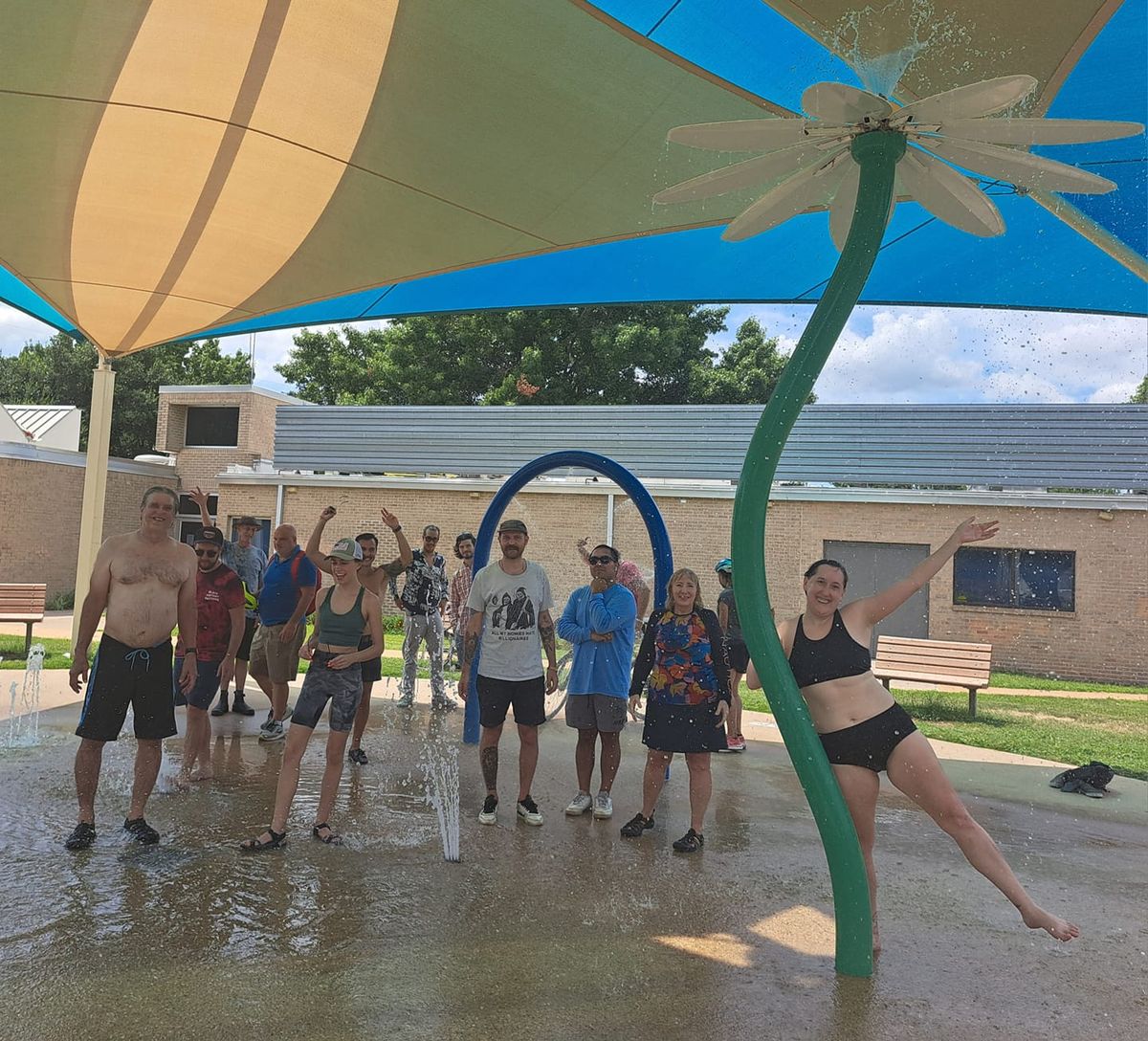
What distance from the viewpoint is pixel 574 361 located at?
103ft

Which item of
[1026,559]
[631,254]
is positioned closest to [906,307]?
[631,254]

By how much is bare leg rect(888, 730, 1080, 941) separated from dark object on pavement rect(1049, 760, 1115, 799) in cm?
410

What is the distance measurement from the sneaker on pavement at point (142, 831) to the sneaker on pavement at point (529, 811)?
2.11m

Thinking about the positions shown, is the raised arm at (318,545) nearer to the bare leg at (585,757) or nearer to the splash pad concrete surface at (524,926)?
the splash pad concrete surface at (524,926)

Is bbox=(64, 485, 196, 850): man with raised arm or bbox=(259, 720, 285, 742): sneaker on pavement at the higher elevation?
bbox=(64, 485, 196, 850): man with raised arm

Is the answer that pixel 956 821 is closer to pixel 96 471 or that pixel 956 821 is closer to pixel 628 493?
pixel 628 493

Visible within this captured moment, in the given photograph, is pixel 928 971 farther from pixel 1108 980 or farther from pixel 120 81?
pixel 120 81

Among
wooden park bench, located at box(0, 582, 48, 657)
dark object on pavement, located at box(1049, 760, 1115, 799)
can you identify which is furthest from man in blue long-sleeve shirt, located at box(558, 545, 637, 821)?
wooden park bench, located at box(0, 582, 48, 657)

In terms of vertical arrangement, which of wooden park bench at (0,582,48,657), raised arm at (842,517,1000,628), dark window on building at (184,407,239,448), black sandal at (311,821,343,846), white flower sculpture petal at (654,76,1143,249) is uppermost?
dark window on building at (184,407,239,448)

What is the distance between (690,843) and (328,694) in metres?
2.27

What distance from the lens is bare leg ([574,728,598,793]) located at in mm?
5965

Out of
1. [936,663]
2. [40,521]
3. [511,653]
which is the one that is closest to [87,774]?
[511,653]

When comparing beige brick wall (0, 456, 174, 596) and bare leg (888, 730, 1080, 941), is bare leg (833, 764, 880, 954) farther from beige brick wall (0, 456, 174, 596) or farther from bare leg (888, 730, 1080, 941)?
beige brick wall (0, 456, 174, 596)

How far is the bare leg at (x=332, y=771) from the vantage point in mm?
5051
